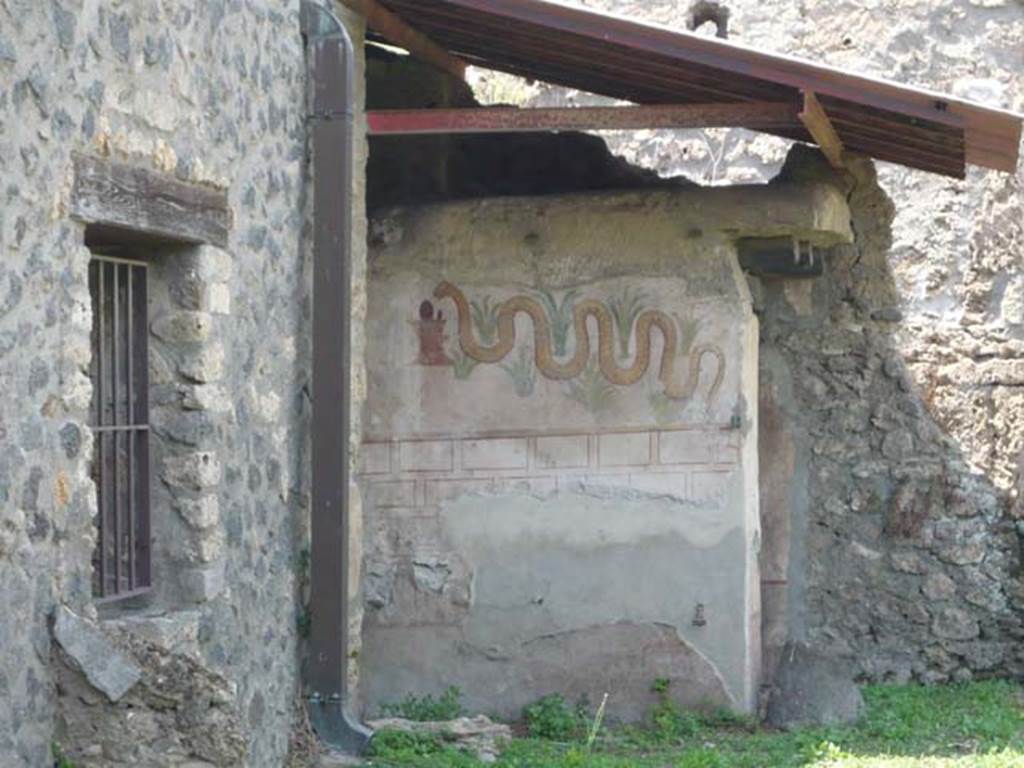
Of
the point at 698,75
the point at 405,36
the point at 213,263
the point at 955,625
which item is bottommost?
the point at 955,625

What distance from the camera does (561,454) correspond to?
948 centimetres

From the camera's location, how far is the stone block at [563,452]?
31.1 ft

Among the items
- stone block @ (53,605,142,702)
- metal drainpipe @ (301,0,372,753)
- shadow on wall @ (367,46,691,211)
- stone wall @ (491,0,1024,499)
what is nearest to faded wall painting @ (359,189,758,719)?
shadow on wall @ (367,46,691,211)

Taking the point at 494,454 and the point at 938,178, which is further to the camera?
the point at 938,178

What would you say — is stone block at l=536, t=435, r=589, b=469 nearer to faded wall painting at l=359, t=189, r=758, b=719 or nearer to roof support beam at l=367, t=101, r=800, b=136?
faded wall painting at l=359, t=189, r=758, b=719

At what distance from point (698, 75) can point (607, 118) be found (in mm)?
472

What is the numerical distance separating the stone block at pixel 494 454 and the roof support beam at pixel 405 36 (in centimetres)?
196

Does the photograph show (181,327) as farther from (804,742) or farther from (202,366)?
(804,742)

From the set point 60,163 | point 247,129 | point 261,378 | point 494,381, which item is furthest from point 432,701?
point 60,163

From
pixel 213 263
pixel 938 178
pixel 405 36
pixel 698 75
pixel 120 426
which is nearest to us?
pixel 120 426

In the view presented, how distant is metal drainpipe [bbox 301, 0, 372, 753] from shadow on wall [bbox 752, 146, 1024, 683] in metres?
3.12

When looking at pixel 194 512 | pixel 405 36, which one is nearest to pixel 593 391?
pixel 405 36

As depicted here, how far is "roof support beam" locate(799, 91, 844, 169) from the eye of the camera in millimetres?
7918

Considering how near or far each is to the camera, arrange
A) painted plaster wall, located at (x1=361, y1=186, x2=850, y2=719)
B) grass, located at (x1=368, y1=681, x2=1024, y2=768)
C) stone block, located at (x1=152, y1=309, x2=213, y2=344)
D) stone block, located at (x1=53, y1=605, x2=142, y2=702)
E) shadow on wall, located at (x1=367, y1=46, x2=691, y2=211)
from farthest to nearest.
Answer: shadow on wall, located at (x1=367, y1=46, x2=691, y2=211) → painted plaster wall, located at (x1=361, y1=186, x2=850, y2=719) → grass, located at (x1=368, y1=681, x2=1024, y2=768) → stone block, located at (x1=152, y1=309, x2=213, y2=344) → stone block, located at (x1=53, y1=605, x2=142, y2=702)
